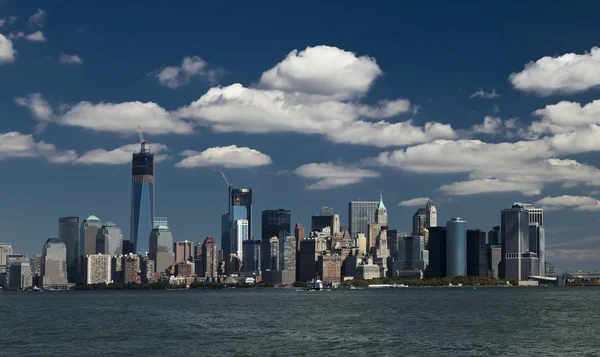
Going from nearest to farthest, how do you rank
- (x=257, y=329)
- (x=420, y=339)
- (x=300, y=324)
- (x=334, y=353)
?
1. (x=334, y=353)
2. (x=420, y=339)
3. (x=257, y=329)
4. (x=300, y=324)

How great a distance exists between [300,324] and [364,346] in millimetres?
29270

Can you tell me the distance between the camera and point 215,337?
301 ft

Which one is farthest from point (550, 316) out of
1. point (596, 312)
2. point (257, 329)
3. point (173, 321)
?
point (173, 321)

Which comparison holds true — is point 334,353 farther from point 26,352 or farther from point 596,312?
point 596,312

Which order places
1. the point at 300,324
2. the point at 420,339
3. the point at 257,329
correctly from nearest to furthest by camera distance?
the point at 420,339 < the point at 257,329 < the point at 300,324

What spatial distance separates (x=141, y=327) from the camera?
358 ft

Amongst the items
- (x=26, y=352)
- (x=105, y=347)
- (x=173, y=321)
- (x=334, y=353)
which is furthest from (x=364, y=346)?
(x=173, y=321)

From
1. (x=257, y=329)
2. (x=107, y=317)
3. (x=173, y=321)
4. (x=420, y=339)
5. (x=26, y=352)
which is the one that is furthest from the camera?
(x=107, y=317)

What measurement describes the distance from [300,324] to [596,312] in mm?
53812

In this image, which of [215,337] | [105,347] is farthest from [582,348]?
[105,347]

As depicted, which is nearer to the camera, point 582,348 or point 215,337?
point 582,348

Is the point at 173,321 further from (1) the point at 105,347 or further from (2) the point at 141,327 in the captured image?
(1) the point at 105,347

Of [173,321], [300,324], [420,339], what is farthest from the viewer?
[173,321]

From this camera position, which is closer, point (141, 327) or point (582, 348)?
point (582, 348)
